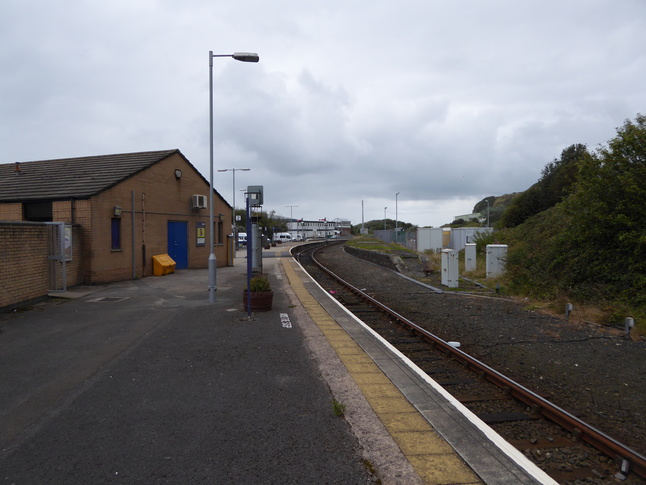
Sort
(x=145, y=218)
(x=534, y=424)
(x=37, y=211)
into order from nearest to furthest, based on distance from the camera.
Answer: (x=534, y=424)
(x=37, y=211)
(x=145, y=218)

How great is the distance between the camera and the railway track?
3896 millimetres

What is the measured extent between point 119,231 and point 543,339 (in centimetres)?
1488

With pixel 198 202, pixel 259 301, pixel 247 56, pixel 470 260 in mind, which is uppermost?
pixel 247 56

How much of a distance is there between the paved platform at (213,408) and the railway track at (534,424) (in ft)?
2.52

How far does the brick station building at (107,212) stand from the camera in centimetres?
1191

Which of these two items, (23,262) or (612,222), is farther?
(612,222)

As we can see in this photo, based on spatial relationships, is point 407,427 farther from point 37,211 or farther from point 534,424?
point 37,211

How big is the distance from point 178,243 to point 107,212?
5.53 meters

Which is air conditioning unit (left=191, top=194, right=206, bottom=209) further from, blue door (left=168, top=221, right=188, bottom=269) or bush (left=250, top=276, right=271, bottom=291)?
bush (left=250, top=276, right=271, bottom=291)

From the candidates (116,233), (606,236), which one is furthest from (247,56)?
(606,236)

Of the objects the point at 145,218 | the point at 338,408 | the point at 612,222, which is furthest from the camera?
the point at 145,218

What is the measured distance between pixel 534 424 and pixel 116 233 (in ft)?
52.1

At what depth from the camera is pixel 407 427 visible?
4.37m

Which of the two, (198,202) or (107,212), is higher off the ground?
(198,202)
